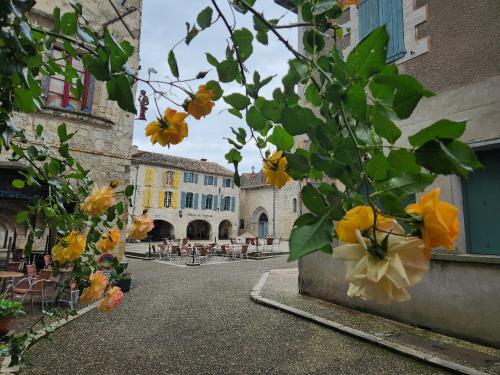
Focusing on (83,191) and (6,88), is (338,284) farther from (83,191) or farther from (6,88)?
(6,88)

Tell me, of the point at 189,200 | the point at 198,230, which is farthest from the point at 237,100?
the point at 198,230

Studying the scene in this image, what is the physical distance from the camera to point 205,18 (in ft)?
3.22

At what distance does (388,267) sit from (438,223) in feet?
0.36

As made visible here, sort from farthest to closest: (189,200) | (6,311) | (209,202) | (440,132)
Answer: (209,202), (189,200), (6,311), (440,132)

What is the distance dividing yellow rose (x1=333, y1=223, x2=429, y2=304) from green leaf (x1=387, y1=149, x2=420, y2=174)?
11cm

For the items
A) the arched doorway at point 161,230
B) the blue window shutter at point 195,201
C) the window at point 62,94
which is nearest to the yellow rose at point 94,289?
the window at point 62,94

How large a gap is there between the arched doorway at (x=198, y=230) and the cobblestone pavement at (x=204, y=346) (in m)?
26.8

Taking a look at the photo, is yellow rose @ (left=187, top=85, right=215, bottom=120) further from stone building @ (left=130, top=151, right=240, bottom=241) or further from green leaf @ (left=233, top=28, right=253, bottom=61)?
→ stone building @ (left=130, top=151, right=240, bottom=241)

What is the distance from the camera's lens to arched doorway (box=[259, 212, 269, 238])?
32.7 meters

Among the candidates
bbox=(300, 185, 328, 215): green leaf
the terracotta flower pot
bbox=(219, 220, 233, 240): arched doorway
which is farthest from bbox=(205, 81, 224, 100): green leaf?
bbox=(219, 220, 233, 240): arched doorway

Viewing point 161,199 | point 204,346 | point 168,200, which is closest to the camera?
point 204,346

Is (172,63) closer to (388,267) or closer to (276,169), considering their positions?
(276,169)

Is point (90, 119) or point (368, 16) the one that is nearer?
point (368, 16)

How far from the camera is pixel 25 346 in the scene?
1.85 meters
